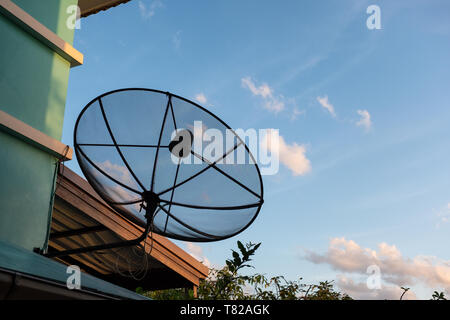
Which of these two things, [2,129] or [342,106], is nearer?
[2,129]

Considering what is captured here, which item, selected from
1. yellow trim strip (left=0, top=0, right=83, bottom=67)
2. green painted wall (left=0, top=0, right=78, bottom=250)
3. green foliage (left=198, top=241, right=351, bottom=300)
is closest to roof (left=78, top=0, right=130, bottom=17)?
green painted wall (left=0, top=0, right=78, bottom=250)

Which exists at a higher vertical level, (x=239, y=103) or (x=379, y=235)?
(x=239, y=103)

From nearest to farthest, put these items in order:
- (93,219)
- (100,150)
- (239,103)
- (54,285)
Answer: (54,285) < (100,150) < (93,219) < (239,103)

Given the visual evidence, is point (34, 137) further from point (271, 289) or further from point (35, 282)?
point (271, 289)

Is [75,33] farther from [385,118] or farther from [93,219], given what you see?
[385,118]

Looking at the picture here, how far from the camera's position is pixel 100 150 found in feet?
13.5

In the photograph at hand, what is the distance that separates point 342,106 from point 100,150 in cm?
573

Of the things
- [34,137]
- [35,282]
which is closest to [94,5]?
[34,137]

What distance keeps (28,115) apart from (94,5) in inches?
118

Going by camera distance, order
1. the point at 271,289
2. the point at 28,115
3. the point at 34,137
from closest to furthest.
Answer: the point at 34,137 → the point at 28,115 → the point at 271,289

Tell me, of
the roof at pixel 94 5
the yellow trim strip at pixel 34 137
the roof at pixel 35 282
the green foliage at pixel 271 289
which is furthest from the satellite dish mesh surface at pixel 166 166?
the green foliage at pixel 271 289

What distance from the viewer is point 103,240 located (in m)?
5.53
